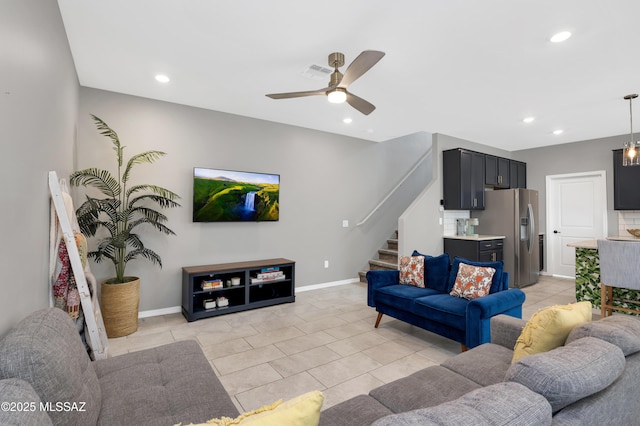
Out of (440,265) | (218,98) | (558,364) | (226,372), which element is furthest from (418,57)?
(226,372)

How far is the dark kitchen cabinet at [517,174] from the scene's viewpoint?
6.38 meters

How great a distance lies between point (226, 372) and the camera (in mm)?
2555

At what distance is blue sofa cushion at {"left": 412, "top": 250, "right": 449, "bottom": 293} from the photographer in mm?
3330

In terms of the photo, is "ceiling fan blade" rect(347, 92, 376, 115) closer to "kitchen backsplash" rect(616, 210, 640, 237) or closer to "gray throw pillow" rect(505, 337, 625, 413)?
"gray throw pillow" rect(505, 337, 625, 413)

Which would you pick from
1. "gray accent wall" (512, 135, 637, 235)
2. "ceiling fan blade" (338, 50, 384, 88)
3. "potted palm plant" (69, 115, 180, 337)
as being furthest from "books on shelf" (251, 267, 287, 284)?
"gray accent wall" (512, 135, 637, 235)

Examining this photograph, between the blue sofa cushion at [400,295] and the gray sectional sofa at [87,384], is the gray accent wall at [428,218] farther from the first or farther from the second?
the gray sectional sofa at [87,384]

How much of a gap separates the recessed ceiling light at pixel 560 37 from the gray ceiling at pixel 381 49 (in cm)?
5

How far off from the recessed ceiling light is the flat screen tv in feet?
11.4

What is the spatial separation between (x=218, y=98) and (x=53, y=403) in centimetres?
348

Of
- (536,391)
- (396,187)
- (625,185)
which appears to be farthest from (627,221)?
(536,391)

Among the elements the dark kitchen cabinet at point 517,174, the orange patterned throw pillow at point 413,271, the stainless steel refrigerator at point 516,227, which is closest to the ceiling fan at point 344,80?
the orange patterned throw pillow at point 413,271

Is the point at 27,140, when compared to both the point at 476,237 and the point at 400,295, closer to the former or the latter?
the point at 400,295

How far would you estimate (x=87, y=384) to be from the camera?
4.44 ft

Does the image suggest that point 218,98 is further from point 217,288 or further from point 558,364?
point 558,364
